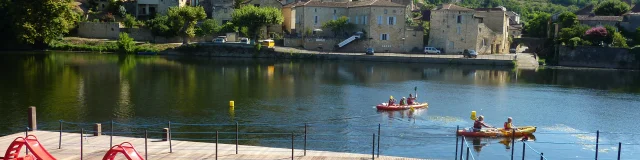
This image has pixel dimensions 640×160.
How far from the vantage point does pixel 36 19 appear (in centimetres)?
6731

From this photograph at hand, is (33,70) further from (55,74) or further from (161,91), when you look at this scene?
(161,91)

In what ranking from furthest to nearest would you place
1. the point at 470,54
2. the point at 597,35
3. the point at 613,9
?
the point at 613,9 < the point at 470,54 < the point at 597,35

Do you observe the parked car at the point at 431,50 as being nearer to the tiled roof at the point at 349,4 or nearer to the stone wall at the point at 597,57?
the tiled roof at the point at 349,4

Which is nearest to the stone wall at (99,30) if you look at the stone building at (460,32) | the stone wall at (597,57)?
the stone building at (460,32)

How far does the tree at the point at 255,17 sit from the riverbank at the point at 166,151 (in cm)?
4813

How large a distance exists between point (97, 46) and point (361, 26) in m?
27.3

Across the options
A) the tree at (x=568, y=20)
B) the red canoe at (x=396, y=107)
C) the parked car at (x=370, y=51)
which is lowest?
the red canoe at (x=396, y=107)

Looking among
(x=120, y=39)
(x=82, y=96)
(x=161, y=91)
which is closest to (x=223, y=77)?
(x=161, y=91)

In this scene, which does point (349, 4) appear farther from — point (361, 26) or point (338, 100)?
point (338, 100)

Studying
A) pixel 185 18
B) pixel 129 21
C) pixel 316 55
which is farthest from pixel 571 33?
pixel 129 21

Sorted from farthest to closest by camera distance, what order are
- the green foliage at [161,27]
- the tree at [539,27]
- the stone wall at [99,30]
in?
the tree at [539,27] < the stone wall at [99,30] < the green foliage at [161,27]

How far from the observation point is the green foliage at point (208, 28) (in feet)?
236

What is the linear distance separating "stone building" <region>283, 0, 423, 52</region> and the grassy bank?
13761mm

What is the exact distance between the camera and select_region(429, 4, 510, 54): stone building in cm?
6725
